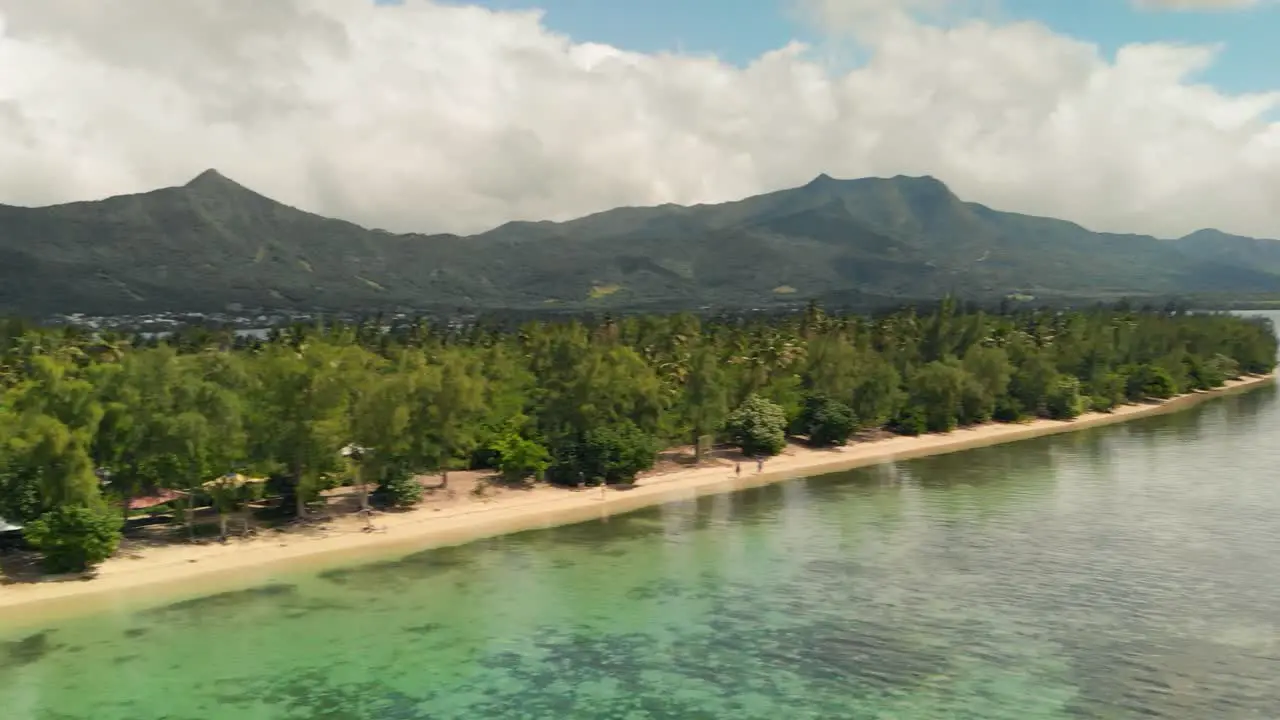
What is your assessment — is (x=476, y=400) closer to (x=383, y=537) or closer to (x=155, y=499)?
(x=383, y=537)

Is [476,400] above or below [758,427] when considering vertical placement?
above

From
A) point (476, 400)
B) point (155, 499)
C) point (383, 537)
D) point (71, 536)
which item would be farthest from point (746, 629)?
point (155, 499)

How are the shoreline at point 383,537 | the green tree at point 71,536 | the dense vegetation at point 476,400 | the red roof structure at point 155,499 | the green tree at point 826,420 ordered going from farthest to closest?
the green tree at point 826,420
the red roof structure at point 155,499
the dense vegetation at point 476,400
the green tree at point 71,536
the shoreline at point 383,537

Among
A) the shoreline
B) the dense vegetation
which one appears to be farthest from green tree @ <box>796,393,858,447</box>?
the shoreline

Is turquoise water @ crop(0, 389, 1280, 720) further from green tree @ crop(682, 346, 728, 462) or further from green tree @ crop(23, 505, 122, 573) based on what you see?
green tree @ crop(682, 346, 728, 462)

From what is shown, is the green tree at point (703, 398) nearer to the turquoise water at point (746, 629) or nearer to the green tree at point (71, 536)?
the turquoise water at point (746, 629)

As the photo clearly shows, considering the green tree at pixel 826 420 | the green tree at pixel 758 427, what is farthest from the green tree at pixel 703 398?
the green tree at pixel 826 420

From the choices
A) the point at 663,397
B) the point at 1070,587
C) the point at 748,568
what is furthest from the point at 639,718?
the point at 663,397
